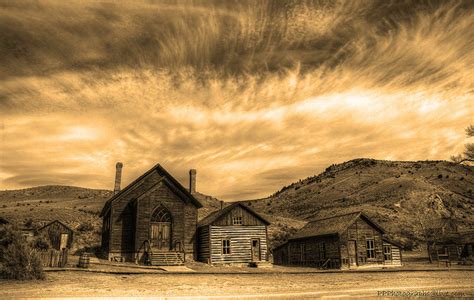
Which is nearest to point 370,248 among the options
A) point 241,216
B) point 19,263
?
point 241,216

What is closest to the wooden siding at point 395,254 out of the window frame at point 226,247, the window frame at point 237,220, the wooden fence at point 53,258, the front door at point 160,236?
the window frame at point 237,220

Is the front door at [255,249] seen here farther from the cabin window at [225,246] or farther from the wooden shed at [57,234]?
the wooden shed at [57,234]

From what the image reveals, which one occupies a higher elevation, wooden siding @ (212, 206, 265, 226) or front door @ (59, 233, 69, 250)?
wooden siding @ (212, 206, 265, 226)

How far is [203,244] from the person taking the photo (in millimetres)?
34312

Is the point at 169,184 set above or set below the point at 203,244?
above

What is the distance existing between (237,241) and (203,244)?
308 cm

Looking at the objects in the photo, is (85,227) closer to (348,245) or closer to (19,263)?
(348,245)

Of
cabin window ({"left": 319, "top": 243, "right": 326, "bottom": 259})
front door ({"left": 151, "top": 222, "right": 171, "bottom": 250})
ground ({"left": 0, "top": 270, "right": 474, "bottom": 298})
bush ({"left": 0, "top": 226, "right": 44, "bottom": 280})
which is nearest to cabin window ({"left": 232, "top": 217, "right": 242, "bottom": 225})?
front door ({"left": 151, "top": 222, "right": 171, "bottom": 250})

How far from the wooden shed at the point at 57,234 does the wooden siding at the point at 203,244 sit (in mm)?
22220

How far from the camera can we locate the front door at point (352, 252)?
3414 cm

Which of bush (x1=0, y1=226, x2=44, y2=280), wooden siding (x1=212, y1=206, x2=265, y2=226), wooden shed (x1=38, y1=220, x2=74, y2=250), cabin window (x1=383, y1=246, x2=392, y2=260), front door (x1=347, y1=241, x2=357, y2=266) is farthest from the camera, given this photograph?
wooden shed (x1=38, y1=220, x2=74, y2=250)

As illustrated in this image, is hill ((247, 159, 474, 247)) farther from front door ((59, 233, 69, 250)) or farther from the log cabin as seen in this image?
front door ((59, 233, 69, 250))

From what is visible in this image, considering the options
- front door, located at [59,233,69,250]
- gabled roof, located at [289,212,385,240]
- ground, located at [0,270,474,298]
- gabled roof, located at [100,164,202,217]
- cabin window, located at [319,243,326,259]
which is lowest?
ground, located at [0,270,474,298]

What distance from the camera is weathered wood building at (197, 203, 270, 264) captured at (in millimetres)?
33500
